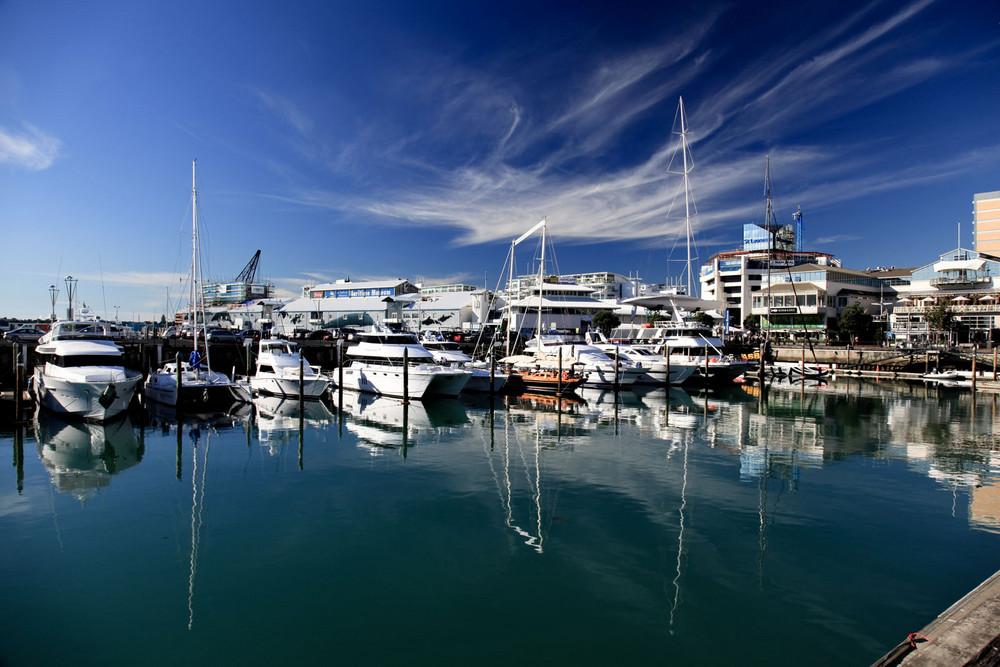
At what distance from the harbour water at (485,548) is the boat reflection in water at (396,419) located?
0.76 metres

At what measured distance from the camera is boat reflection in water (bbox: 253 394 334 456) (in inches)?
926

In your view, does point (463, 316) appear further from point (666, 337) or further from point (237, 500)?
point (237, 500)

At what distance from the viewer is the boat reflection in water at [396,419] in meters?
22.9

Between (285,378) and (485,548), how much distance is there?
25.8m

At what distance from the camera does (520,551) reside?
1124 centimetres

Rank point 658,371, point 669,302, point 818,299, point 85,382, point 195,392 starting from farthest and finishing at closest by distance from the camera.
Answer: point 818,299, point 669,302, point 658,371, point 195,392, point 85,382

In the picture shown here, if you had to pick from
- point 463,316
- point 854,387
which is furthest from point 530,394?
point 463,316

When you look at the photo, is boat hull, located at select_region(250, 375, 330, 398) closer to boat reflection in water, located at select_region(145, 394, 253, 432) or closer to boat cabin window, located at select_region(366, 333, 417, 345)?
boat reflection in water, located at select_region(145, 394, 253, 432)

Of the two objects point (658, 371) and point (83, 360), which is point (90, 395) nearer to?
point (83, 360)

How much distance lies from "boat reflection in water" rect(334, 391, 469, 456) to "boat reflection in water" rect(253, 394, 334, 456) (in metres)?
1.33

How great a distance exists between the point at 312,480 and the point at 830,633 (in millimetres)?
13371

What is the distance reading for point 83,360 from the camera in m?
25.8

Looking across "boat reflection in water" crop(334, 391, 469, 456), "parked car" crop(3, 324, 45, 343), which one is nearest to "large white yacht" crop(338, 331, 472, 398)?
"boat reflection in water" crop(334, 391, 469, 456)

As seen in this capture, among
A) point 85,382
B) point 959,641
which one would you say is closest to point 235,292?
point 85,382
